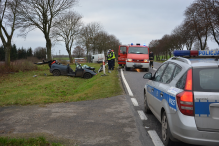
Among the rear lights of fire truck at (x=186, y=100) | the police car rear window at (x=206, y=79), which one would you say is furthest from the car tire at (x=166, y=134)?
the police car rear window at (x=206, y=79)

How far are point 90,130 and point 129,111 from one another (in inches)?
74.9

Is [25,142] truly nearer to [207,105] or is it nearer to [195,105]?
[195,105]

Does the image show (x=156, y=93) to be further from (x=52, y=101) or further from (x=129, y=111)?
(x=52, y=101)

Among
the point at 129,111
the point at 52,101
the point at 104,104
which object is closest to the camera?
the point at 129,111

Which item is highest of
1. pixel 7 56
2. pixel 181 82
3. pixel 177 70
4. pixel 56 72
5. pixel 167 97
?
pixel 7 56

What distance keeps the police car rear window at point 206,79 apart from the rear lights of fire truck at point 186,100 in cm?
10

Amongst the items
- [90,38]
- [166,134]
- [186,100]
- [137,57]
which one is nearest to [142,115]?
[166,134]

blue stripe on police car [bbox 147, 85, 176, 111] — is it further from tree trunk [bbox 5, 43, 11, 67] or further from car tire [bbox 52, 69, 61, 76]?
tree trunk [bbox 5, 43, 11, 67]

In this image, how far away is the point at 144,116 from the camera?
5898mm

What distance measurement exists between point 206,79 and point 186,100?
471 millimetres

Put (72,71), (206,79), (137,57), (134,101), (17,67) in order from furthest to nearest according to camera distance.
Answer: (17,67), (137,57), (72,71), (134,101), (206,79)

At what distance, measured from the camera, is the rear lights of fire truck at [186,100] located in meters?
3.20

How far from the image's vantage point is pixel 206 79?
10.9ft

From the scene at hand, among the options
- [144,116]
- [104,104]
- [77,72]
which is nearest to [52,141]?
[144,116]
